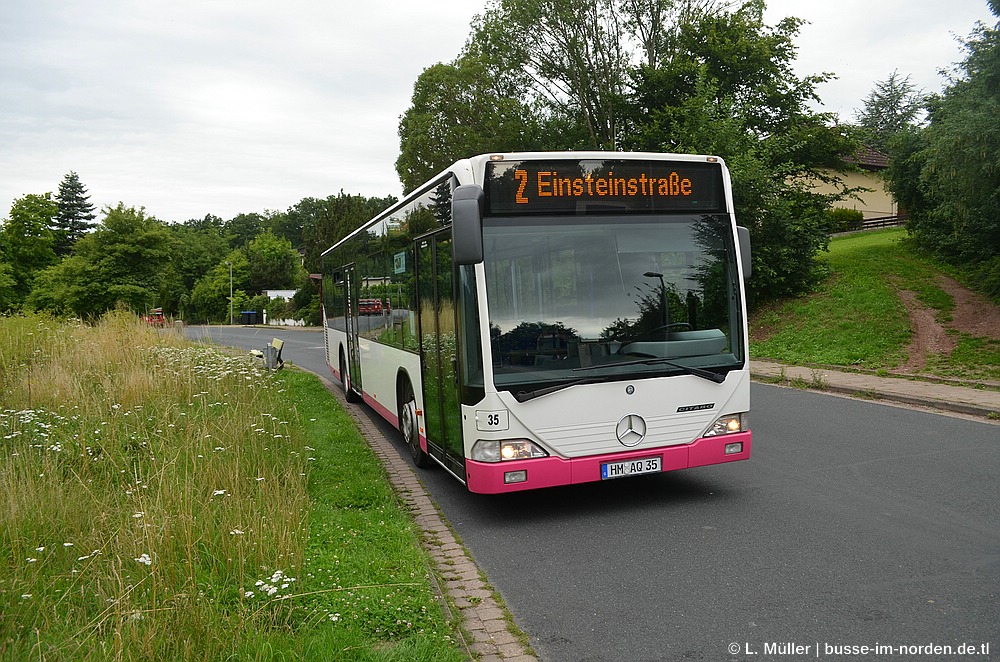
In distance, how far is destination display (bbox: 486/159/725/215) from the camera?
6449 mm

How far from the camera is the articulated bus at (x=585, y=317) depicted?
6.27 meters

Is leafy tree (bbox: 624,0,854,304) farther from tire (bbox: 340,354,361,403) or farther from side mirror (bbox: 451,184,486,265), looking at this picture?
side mirror (bbox: 451,184,486,265)

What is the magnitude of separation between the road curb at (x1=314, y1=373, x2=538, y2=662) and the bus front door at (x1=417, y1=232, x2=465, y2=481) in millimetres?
441

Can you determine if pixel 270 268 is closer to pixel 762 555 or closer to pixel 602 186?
pixel 602 186

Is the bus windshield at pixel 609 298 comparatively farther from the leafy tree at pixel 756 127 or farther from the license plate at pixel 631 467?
the leafy tree at pixel 756 127

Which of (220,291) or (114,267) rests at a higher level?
(114,267)

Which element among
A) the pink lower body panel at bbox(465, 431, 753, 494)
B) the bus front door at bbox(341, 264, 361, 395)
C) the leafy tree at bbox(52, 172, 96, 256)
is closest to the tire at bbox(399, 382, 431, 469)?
the pink lower body panel at bbox(465, 431, 753, 494)

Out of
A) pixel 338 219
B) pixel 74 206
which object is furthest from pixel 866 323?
pixel 74 206

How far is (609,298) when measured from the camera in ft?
21.2

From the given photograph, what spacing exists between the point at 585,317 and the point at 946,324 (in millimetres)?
16019

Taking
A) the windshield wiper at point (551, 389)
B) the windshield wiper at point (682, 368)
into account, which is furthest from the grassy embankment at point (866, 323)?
the windshield wiper at point (551, 389)

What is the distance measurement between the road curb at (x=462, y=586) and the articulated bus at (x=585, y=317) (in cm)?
49

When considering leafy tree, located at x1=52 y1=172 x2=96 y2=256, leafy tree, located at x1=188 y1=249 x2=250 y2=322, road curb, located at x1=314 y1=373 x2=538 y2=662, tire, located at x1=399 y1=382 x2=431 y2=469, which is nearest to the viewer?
road curb, located at x1=314 y1=373 x2=538 y2=662

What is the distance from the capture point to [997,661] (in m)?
3.82
